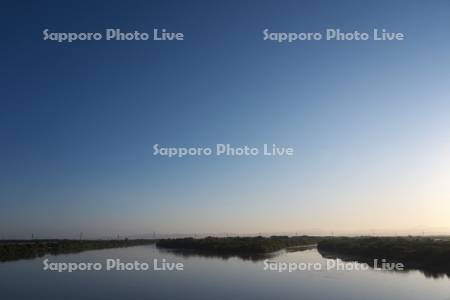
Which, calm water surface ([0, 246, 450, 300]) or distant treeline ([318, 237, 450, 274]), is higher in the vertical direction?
distant treeline ([318, 237, 450, 274])

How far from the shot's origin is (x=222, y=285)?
910 inches

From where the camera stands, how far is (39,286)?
22969mm

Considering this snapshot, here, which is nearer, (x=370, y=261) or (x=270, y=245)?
(x=370, y=261)

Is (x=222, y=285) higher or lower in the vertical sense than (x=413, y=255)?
lower

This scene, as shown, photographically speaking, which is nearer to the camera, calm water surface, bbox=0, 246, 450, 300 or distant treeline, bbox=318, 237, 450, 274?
calm water surface, bbox=0, 246, 450, 300

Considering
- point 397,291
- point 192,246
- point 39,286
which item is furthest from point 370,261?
point 192,246

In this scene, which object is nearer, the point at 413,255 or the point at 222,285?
the point at 222,285

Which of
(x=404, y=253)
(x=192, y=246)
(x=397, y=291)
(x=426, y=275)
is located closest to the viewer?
(x=397, y=291)

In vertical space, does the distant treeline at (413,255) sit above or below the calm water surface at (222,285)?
above

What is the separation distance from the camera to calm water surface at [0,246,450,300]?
2045 cm

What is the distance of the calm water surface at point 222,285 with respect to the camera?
20.5 m

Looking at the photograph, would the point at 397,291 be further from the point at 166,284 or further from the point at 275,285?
the point at 166,284

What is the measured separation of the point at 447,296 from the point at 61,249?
41943 millimetres

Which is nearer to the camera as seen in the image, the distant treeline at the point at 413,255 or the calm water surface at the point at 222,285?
the calm water surface at the point at 222,285
